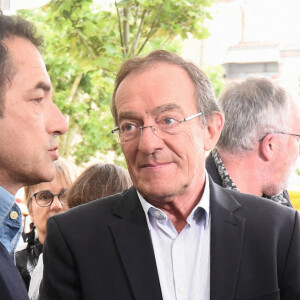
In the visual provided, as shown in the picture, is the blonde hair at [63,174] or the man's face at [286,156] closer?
the man's face at [286,156]

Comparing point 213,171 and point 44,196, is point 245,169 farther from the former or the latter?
point 44,196

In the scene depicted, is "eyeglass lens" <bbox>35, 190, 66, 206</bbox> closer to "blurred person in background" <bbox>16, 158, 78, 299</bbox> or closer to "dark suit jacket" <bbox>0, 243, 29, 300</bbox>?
"blurred person in background" <bbox>16, 158, 78, 299</bbox>

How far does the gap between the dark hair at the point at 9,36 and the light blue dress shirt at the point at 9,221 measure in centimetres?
22

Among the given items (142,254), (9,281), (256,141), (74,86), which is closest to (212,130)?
(142,254)

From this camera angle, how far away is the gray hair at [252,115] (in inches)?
99.0

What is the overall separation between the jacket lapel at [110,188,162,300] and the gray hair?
768 mm

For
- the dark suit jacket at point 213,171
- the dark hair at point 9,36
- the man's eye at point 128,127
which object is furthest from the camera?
the dark suit jacket at point 213,171

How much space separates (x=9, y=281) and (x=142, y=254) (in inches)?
19.0

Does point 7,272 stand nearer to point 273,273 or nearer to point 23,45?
point 23,45

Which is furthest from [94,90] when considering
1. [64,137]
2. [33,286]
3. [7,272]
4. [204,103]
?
[7,272]

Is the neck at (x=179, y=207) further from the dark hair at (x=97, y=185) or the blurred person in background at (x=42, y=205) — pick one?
the blurred person in background at (x=42, y=205)

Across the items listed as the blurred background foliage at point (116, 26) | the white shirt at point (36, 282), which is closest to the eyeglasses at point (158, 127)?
the white shirt at point (36, 282)

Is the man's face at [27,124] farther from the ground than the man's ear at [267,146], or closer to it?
farther from the ground

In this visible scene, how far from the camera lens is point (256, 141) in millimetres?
2520
